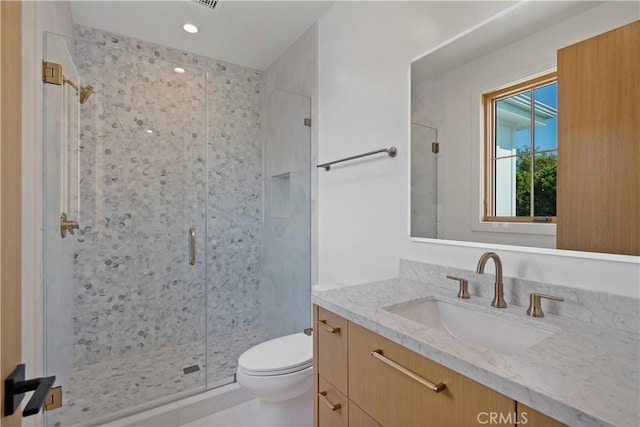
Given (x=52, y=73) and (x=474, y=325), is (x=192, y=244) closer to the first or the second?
(x=52, y=73)

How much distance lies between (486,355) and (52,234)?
192 cm

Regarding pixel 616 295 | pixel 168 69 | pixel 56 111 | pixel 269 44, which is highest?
pixel 269 44

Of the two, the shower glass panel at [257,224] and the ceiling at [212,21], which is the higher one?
the ceiling at [212,21]

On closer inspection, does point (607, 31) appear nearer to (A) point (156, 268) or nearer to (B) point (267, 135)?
(B) point (267, 135)

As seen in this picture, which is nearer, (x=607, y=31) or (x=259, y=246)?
(x=607, y=31)

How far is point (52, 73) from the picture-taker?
1453 mm

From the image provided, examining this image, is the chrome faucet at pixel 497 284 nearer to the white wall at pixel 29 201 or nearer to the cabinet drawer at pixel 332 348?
the cabinet drawer at pixel 332 348

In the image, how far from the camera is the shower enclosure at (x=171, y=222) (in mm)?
2172

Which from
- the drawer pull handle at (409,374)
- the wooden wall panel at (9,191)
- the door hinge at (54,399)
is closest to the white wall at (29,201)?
the wooden wall panel at (9,191)

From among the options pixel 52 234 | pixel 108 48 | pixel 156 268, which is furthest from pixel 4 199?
pixel 108 48

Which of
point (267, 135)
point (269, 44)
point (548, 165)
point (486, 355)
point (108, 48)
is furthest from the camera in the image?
point (267, 135)

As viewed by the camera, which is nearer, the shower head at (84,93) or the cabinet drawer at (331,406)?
the cabinet drawer at (331,406)

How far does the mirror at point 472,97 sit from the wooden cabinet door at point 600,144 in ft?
0.17

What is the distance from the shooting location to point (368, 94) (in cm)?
174
